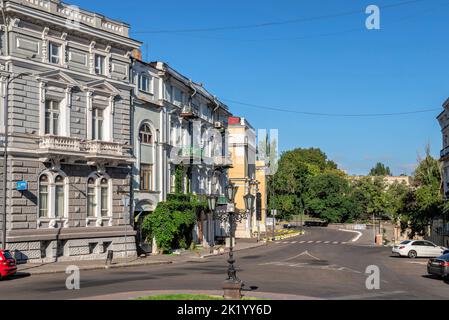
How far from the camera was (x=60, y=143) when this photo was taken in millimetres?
36312

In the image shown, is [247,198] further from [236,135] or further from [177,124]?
[236,135]

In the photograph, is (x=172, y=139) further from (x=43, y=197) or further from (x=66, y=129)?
(x=43, y=197)

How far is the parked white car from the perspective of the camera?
48.4 m

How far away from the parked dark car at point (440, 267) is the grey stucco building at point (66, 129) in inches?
802

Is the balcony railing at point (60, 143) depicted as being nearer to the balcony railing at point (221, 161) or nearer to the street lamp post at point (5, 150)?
the street lamp post at point (5, 150)

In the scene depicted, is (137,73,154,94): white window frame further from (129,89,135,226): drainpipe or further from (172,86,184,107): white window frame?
(172,86,184,107): white window frame

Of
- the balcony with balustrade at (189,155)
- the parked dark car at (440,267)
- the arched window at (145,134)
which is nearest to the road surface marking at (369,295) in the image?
the parked dark car at (440,267)

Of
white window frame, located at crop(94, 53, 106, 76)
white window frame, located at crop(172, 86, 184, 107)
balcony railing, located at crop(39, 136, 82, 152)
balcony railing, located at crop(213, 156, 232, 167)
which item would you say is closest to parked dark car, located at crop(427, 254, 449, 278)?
balcony railing, located at crop(39, 136, 82, 152)

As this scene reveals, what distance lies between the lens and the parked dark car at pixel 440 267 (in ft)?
94.8

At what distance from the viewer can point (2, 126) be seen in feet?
112

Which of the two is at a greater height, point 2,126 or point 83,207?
point 2,126
